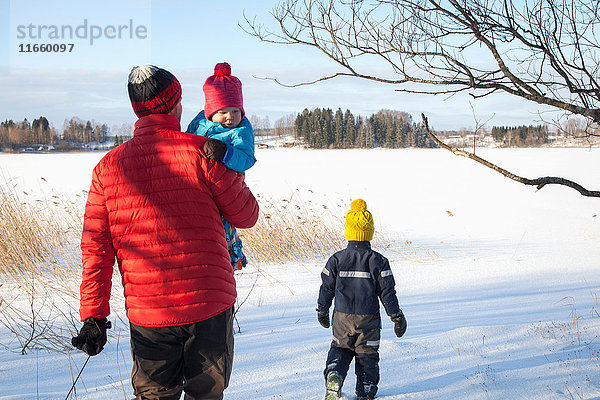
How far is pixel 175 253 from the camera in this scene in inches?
65.9

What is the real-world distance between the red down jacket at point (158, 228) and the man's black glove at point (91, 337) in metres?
0.03

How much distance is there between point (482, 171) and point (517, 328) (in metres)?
21.3

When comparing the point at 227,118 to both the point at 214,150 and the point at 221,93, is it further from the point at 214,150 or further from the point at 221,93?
the point at 214,150

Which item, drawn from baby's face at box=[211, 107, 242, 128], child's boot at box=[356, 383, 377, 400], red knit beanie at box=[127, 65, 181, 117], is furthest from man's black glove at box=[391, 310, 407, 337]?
red knit beanie at box=[127, 65, 181, 117]

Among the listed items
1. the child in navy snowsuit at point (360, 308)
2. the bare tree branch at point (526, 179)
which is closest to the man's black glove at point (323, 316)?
the child in navy snowsuit at point (360, 308)

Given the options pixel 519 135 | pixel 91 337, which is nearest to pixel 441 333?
pixel 91 337

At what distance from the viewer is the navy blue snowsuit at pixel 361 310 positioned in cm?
252

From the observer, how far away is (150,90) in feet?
5.70

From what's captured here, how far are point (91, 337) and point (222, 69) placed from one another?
1.37 m

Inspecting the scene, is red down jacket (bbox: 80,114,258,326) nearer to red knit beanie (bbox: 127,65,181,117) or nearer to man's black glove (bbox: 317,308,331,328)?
red knit beanie (bbox: 127,65,181,117)

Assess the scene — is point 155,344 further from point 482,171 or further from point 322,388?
point 482,171

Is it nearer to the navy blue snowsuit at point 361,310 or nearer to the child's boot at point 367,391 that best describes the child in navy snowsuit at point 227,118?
the navy blue snowsuit at point 361,310

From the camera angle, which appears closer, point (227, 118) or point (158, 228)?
point (158, 228)

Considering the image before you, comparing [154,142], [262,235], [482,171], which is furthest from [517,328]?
[482,171]
